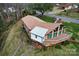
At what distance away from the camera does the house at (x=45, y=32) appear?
4305 millimetres

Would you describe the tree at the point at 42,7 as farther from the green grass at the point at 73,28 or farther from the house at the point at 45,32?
the green grass at the point at 73,28

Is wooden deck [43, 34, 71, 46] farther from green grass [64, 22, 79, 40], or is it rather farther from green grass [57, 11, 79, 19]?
green grass [57, 11, 79, 19]

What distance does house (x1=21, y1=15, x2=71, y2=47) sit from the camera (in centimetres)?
430

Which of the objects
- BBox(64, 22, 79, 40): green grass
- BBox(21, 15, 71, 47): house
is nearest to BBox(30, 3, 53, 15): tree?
BBox(21, 15, 71, 47): house

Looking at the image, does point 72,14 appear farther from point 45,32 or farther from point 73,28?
point 45,32

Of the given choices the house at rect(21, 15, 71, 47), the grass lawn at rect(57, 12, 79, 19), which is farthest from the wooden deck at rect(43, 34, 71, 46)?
the grass lawn at rect(57, 12, 79, 19)

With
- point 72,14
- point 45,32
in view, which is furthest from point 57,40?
point 72,14

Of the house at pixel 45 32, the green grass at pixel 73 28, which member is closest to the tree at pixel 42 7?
the house at pixel 45 32

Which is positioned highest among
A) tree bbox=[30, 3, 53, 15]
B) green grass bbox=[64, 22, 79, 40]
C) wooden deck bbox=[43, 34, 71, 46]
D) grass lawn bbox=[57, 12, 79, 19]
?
tree bbox=[30, 3, 53, 15]

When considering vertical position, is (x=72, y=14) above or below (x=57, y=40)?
above

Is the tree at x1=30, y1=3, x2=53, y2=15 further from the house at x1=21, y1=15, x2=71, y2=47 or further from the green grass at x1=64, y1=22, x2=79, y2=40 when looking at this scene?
the green grass at x1=64, y1=22, x2=79, y2=40

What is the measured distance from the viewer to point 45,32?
4297mm

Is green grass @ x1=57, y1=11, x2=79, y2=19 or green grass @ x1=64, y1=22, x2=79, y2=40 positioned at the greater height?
green grass @ x1=57, y1=11, x2=79, y2=19

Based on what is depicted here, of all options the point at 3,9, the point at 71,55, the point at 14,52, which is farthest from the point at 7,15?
the point at 71,55
